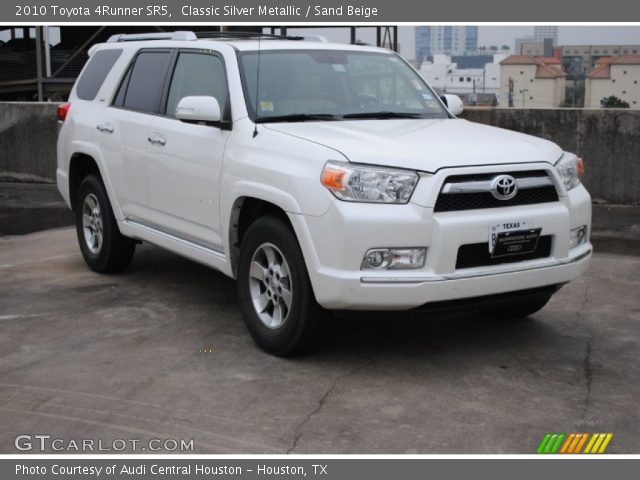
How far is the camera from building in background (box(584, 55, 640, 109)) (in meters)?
17.4

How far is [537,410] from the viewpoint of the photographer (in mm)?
4801

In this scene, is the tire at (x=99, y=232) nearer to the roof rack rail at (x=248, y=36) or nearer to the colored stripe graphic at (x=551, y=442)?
the roof rack rail at (x=248, y=36)

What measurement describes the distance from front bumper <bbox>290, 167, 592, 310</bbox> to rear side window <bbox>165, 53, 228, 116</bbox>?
148 centimetres

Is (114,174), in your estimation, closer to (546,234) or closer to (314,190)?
(314,190)

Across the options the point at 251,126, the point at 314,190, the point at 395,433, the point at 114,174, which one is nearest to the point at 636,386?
the point at 395,433

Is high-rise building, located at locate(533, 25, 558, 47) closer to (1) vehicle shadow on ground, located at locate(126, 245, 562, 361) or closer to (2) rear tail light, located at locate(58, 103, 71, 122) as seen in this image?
(2) rear tail light, located at locate(58, 103, 71, 122)

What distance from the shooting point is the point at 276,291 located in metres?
5.58

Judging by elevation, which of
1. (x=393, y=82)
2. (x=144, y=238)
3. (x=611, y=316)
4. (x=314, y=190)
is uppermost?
(x=393, y=82)

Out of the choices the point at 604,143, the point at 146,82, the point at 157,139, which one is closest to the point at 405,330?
the point at 157,139

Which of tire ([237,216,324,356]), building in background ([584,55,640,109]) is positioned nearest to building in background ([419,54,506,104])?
building in background ([584,55,640,109])

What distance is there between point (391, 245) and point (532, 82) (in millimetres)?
40043

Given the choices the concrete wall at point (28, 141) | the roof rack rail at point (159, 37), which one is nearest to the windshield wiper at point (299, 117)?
the roof rack rail at point (159, 37)

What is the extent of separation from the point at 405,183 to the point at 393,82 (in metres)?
1.99

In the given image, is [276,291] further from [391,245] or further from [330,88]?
[330,88]
